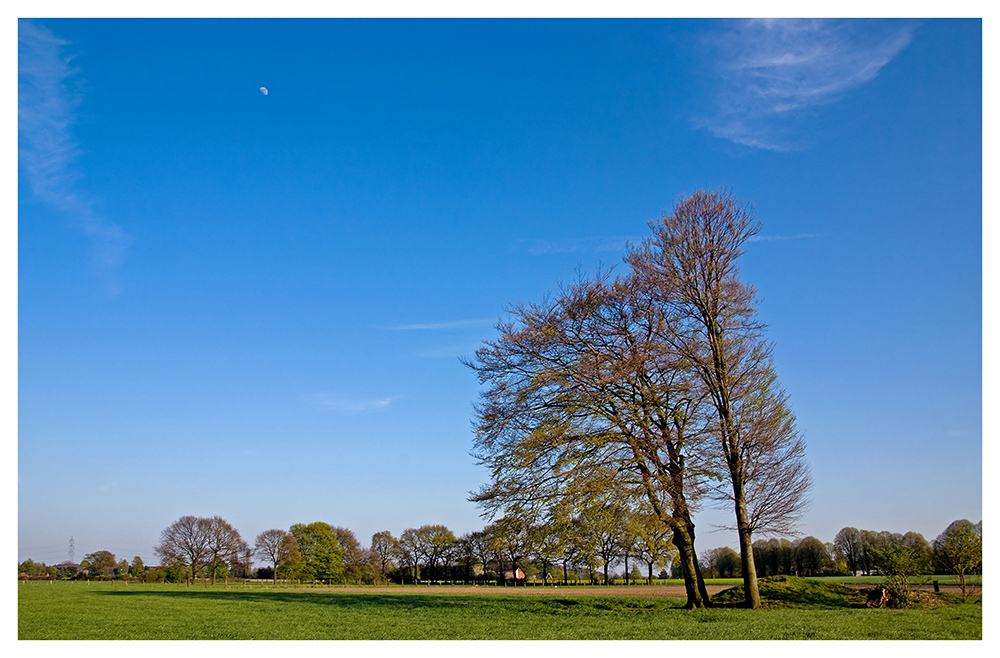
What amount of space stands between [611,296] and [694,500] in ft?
23.8

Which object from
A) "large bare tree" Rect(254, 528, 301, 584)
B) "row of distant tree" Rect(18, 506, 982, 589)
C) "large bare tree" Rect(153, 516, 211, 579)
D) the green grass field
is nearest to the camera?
the green grass field

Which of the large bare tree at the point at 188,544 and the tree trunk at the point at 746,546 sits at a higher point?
the tree trunk at the point at 746,546

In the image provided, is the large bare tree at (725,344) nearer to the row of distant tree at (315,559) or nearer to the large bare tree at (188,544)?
the row of distant tree at (315,559)

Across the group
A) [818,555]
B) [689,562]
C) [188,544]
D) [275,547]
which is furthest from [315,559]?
[689,562]

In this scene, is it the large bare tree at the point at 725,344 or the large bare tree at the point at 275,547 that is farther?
the large bare tree at the point at 275,547

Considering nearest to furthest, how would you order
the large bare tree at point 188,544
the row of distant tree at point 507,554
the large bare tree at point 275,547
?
the row of distant tree at point 507,554 < the large bare tree at point 188,544 < the large bare tree at point 275,547

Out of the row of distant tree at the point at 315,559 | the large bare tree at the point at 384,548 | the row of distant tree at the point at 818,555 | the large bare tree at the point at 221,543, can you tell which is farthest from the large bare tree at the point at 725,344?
the large bare tree at the point at 384,548

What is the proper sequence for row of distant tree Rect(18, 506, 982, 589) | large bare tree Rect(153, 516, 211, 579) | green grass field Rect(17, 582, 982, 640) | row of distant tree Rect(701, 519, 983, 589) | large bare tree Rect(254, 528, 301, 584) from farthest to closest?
large bare tree Rect(254, 528, 301, 584) < large bare tree Rect(153, 516, 211, 579) < row of distant tree Rect(701, 519, 983, 589) < row of distant tree Rect(18, 506, 982, 589) < green grass field Rect(17, 582, 982, 640)

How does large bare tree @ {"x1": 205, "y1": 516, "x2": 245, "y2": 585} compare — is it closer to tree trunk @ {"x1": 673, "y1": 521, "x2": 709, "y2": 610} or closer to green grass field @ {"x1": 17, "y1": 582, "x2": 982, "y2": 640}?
green grass field @ {"x1": 17, "y1": 582, "x2": 982, "y2": 640}

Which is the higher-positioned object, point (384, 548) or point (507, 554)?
point (507, 554)

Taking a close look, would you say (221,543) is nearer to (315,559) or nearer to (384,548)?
(315,559)

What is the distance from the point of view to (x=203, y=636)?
1518 cm

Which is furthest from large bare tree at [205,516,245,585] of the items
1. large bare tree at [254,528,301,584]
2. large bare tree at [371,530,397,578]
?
large bare tree at [371,530,397,578]

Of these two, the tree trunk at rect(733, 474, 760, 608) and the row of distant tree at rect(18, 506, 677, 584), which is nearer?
the tree trunk at rect(733, 474, 760, 608)
